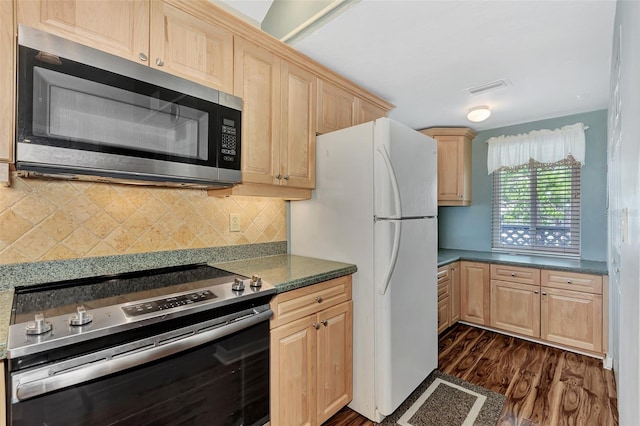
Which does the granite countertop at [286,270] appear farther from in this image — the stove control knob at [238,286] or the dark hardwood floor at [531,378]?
the dark hardwood floor at [531,378]

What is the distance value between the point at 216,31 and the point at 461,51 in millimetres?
1465

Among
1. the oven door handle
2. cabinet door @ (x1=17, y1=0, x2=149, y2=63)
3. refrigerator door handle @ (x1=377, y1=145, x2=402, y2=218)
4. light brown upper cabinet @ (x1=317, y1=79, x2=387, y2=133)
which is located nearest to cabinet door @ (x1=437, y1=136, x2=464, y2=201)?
light brown upper cabinet @ (x1=317, y1=79, x2=387, y2=133)

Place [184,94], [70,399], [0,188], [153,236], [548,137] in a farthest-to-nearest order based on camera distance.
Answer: [548,137] → [153,236] → [184,94] → [0,188] → [70,399]

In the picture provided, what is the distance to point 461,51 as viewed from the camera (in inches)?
74.9

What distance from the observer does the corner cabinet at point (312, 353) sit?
5.01 feet

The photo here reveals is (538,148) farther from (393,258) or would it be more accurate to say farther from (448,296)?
(393,258)

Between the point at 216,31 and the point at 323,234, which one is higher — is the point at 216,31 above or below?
above

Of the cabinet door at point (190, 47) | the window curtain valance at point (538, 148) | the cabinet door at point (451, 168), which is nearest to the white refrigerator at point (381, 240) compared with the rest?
the cabinet door at point (190, 47)

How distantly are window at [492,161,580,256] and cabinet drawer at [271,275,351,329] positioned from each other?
262 centimetres

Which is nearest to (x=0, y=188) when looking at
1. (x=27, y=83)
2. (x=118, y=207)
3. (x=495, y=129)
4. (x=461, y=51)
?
(x=118, y=207)

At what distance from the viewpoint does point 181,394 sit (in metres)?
1.18

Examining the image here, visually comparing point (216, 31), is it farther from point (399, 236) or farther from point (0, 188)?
point (399, 236)

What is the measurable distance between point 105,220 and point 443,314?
2954mm

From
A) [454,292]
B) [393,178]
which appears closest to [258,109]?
[393,178]
